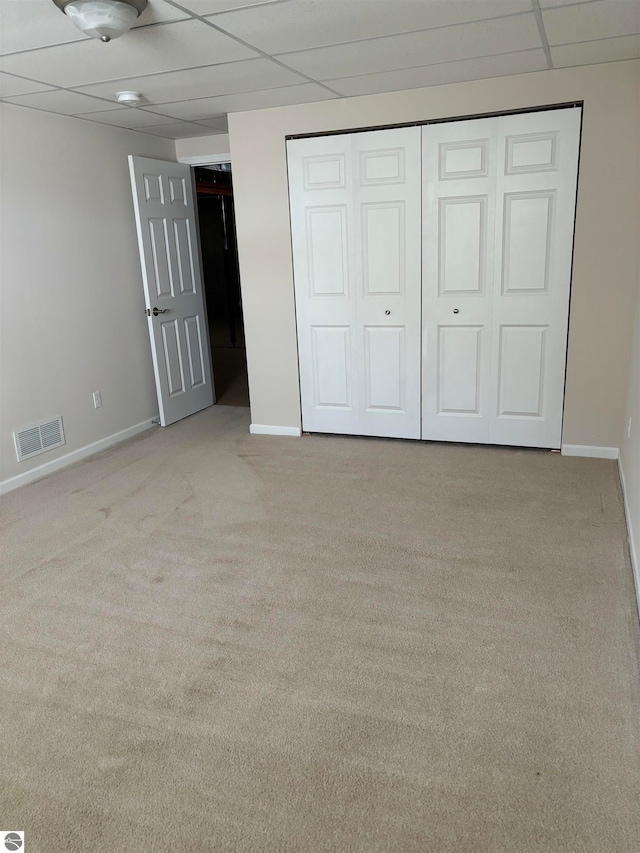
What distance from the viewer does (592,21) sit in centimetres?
278

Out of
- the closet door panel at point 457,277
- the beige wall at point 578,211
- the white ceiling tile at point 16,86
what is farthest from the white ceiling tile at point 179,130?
the closet door panel at point 457,277

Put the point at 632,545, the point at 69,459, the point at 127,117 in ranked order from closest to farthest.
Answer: the point at 632,545 < the point at 127,117 < the point at 69,459

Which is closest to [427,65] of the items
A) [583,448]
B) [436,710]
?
[583,448]

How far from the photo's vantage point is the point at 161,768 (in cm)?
184

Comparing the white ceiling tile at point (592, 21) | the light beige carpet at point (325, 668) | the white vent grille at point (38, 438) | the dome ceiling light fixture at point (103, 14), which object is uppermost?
the white ceiling tile at point (592, 21)

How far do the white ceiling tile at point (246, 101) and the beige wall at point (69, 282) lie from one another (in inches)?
28.8

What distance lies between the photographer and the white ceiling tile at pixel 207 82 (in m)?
3.26

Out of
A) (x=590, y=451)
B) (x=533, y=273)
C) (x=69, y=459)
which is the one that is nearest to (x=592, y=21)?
(x=533, y=273)

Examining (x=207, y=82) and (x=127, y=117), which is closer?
(x=207, y=82)

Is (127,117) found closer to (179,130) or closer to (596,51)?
(179,130)

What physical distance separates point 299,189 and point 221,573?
2809 mm

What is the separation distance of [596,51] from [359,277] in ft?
6.14

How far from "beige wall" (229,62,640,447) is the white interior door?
0.80m

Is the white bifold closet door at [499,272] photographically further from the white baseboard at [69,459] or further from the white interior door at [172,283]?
the white baseboard at [69,459]
